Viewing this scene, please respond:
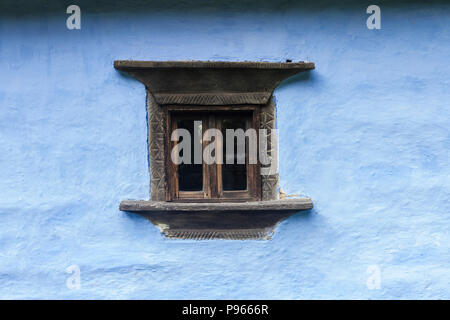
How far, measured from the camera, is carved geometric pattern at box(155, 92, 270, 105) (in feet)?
6.36

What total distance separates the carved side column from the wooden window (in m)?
0.04

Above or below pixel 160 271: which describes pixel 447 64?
above

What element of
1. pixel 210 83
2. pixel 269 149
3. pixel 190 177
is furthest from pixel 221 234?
pixel 210 83

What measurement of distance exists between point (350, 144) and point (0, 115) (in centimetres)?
254

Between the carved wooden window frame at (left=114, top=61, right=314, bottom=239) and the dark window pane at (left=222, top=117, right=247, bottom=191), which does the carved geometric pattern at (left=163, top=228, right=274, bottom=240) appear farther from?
the dark window pane at (left=222, top=117, right=247, bottom=191)

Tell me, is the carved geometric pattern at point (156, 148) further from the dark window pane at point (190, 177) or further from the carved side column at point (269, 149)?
the carved side column at point (269, 149)

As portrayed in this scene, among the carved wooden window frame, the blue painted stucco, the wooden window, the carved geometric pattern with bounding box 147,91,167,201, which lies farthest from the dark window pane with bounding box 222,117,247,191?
the carved geometric pattern with bounding box 147,91,167,201

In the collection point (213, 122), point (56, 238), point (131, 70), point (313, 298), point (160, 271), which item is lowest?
point (313, 298)

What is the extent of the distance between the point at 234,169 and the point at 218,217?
372 millimetres

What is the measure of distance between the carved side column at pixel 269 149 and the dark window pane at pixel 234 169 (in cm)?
15

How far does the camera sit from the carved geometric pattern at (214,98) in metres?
1.94

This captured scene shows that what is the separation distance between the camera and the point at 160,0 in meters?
1.95

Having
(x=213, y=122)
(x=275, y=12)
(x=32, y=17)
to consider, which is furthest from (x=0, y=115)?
(x=275, y=12)

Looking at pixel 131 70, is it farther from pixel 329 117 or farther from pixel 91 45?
pixel 329 117
